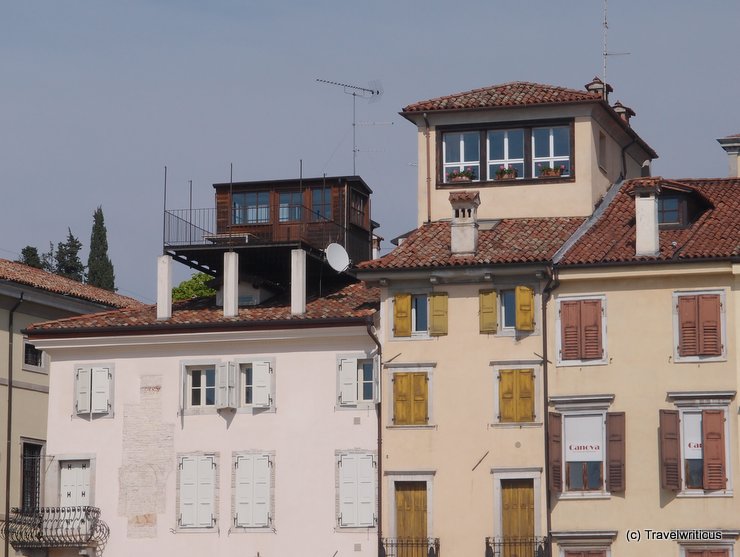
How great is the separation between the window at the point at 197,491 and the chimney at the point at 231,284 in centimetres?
471

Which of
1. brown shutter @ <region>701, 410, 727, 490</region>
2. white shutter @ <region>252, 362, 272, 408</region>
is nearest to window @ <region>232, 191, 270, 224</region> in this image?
white shutter @ <region>252, 362, 272, 408</region>

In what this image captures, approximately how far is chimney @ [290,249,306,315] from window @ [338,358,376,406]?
2.29 m

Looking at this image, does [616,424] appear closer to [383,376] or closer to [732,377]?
[732,377]

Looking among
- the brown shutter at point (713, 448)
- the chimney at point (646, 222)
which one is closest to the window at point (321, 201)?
the chimney at point (646, 222)

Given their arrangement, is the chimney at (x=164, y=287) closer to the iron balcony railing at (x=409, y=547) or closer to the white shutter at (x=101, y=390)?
the white shutter at (x=101, y=390)

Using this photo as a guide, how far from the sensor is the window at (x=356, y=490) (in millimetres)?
61156

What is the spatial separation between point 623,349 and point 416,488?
7297mm

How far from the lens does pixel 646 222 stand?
60312 millimetres

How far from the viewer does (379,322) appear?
204ft

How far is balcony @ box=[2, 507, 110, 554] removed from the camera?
207 feet

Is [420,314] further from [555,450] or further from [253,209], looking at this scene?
[253,209]

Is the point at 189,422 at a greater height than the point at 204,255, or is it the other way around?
the point at 204,255

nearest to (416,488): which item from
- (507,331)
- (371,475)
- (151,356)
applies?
(371,475)

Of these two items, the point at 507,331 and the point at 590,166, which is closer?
the point at 507,331
